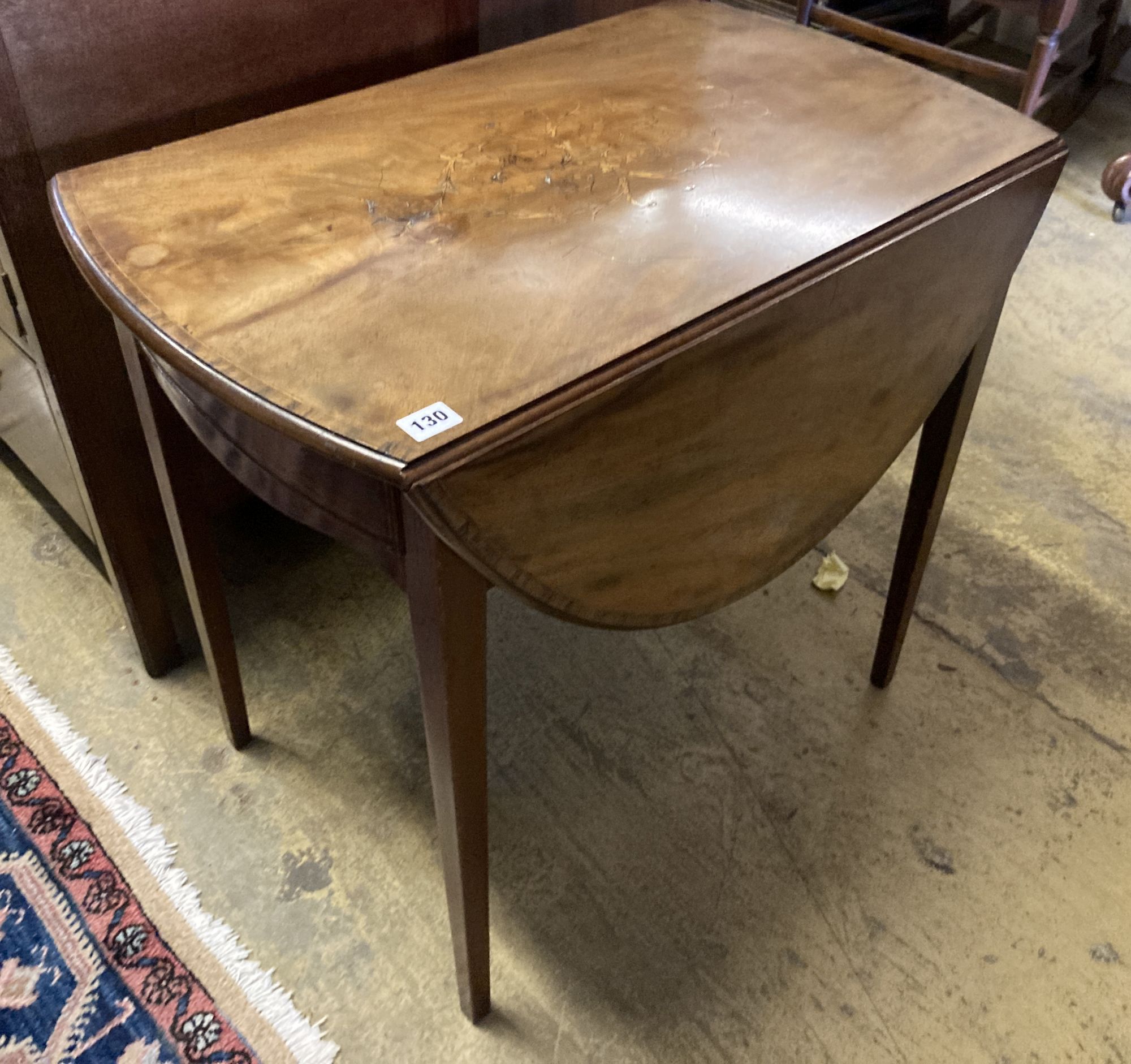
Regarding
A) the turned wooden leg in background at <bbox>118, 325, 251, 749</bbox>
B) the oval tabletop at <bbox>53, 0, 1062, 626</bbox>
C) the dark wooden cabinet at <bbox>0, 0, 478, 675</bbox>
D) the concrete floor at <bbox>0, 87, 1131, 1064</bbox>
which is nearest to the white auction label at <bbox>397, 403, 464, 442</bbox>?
the oval tabletop at <bbox>53, 0, 1062, 626</bbox>

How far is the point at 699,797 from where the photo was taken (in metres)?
1.20

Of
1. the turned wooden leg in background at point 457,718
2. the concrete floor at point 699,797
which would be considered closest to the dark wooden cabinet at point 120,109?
the concrete floor at point 699,797

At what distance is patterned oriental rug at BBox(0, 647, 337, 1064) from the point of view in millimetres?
968

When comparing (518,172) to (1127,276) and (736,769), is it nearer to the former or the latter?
(736,769)

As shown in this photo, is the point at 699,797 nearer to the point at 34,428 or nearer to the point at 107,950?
the point at 107,950

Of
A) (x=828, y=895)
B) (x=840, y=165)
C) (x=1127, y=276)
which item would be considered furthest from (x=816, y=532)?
(x=1127, y=276)

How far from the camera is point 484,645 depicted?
2.45ft

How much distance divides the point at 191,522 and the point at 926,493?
773 mm

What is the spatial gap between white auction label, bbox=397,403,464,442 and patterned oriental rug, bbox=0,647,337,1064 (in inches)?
26.1

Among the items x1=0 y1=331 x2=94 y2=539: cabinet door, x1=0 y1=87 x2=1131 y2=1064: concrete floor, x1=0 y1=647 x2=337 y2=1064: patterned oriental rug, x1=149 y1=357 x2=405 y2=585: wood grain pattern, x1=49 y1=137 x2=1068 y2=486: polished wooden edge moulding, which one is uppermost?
x1=49 y1=137 x2=1068 y2=486: polished wooden edge moulding

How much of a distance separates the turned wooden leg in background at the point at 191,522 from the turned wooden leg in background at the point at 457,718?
36cm

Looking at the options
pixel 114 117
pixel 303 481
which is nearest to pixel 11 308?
pixel 114 117

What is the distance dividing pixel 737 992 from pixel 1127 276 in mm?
1716

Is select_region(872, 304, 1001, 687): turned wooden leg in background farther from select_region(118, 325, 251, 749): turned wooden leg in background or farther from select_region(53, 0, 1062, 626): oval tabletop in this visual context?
select_region(118, 325, 251, 749): turned wooden leg in background
